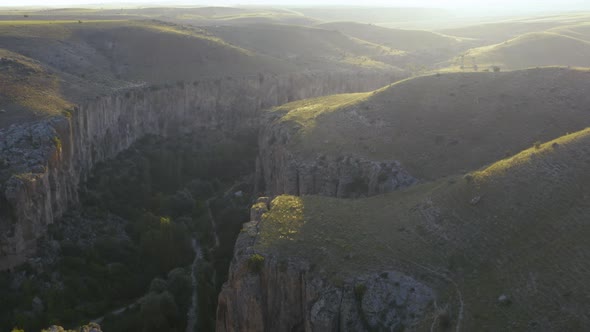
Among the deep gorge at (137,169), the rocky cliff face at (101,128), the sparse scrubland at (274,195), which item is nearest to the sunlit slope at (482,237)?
the sparse scrubland at (274,195)

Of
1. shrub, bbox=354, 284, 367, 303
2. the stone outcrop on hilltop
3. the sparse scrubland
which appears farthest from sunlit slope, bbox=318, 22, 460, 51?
shrub, bbox=354, 284, 367, 303

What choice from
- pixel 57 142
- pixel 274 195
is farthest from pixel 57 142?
pixel 274 195

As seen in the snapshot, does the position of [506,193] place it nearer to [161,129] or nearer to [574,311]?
[574,311]

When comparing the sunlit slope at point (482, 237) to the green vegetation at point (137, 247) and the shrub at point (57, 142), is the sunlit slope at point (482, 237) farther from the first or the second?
the shrub at point (57, 142)

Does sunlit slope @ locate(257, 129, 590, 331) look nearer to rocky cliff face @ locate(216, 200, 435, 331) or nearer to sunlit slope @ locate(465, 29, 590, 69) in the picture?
rocky cliff face @ locate(216, 200, 435, 331)

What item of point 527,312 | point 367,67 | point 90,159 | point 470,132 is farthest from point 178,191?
point 367,67

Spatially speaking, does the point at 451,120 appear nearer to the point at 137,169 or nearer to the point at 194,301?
the point at 194,301
